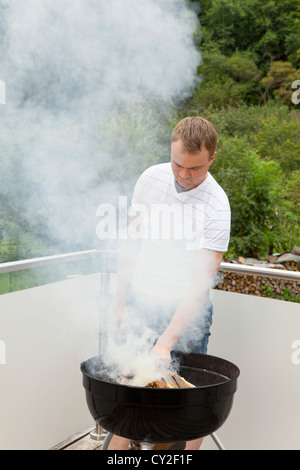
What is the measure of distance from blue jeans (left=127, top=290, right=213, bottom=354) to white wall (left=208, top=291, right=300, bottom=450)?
0.35 metres

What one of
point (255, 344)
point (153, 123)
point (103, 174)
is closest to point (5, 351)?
point (103, 174)

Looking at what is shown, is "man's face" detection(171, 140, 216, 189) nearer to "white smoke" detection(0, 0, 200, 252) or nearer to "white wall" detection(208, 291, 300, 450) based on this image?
"white smoke" detection(0, 0, 200, 252)

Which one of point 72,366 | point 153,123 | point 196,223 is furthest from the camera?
point 153,123

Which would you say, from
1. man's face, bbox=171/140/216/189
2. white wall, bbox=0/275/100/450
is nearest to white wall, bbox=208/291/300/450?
white wall, bbox=0/275/100/450

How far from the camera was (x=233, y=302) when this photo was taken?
2.32m

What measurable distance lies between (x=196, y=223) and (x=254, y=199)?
264cm

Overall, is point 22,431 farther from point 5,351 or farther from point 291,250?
point 291,250

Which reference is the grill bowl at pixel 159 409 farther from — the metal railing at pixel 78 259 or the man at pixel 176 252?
the metal railing at pixel 78 259

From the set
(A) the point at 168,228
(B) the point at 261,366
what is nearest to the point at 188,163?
(A) the point at 168,228

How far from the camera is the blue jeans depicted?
1.93 meters

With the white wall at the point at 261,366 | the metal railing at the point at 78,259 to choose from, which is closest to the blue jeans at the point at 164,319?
the metal railing at the point at 78,259

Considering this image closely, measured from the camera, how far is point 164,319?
2.00 m

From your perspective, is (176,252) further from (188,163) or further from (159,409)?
(159,409)

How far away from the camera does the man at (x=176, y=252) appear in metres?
1.71
